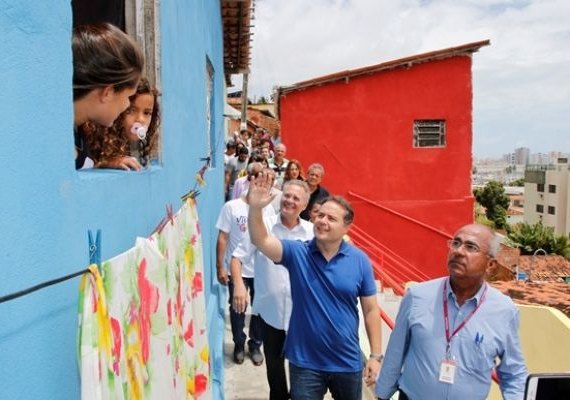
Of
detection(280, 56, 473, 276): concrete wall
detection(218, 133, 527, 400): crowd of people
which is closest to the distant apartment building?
detection(280, 56, 473, 276): concrete wall

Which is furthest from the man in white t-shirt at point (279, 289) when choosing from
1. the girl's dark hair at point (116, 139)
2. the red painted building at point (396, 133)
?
the red painted building at point (396, 133)

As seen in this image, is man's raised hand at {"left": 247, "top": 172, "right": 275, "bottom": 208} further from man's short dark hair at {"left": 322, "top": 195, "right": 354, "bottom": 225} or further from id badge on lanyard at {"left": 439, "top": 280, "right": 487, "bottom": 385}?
id badge on lanyard at {"left": 439, "top": 280, "right": 487, "bottom": 385}

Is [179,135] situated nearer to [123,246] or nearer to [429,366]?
[123,246]

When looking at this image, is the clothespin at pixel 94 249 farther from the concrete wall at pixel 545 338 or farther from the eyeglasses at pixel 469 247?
the concrete wall at pixel 545 338

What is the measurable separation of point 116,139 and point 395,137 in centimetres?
1194

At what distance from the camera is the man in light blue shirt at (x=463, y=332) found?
2.67m

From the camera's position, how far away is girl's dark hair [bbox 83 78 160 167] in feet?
6.24

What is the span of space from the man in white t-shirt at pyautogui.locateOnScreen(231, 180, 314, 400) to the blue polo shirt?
0.53 meters

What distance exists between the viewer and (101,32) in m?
1.48

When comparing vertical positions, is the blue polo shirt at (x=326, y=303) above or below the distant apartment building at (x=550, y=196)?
above

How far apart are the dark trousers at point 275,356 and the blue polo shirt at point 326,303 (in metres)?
0.57

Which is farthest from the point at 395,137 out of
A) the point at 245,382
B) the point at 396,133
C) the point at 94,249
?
the point at 94,249

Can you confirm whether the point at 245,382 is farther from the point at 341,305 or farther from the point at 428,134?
the point at 428,134

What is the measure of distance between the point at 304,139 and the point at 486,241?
10.9 meters
